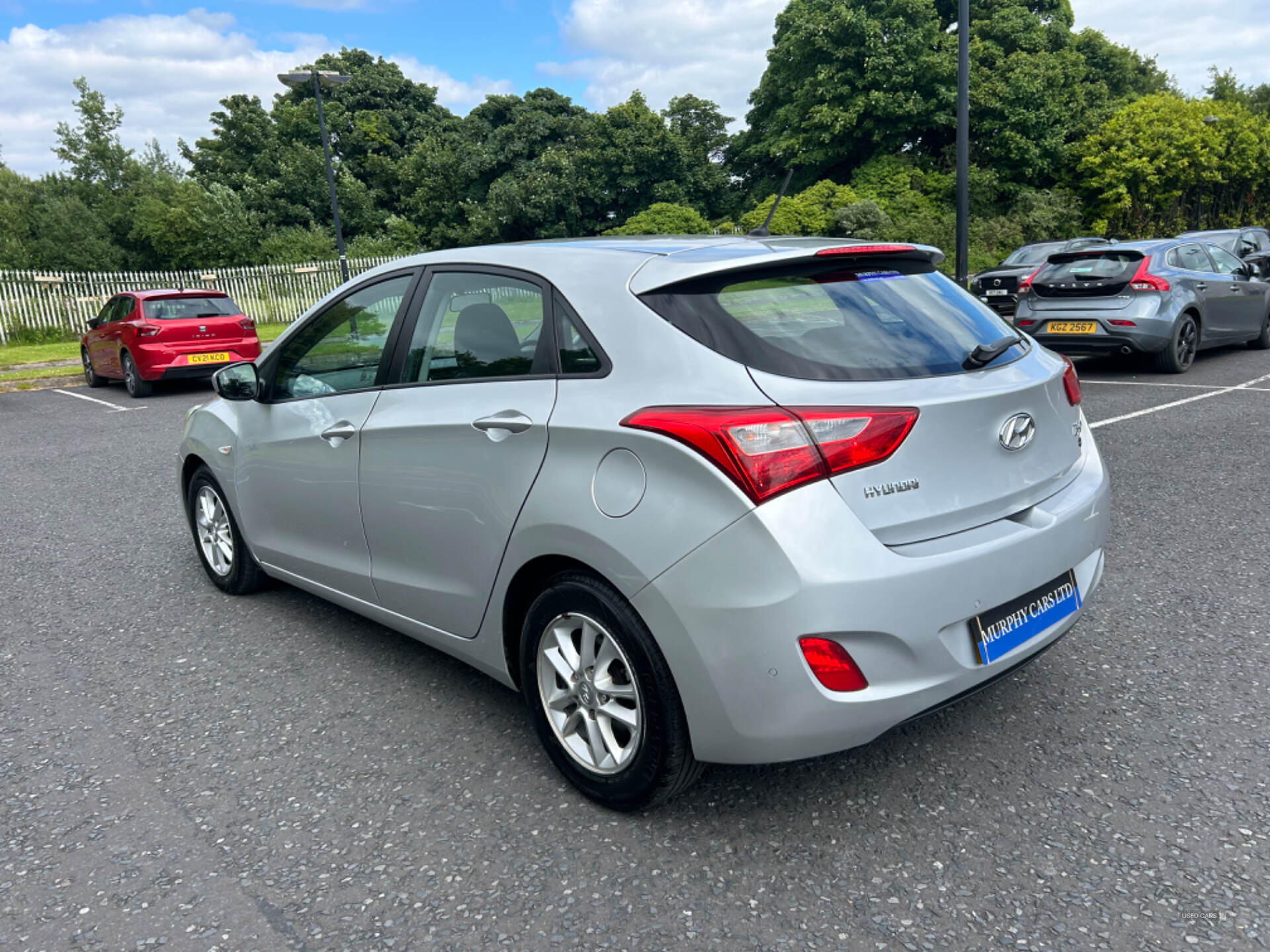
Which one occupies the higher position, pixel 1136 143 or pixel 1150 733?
pixel 1136 143

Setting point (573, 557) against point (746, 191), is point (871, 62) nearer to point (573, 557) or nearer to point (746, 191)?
point (746, 191)

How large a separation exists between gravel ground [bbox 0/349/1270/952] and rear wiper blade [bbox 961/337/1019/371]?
112 centimetres

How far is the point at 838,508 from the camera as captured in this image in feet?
7.34

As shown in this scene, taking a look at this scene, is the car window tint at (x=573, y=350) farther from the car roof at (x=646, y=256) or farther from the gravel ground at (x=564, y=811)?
the gravel ground at (x=564, y=811)

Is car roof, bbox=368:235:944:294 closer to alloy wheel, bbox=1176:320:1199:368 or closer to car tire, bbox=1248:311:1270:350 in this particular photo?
alloy wheel, bbox=1176:320:1199:368

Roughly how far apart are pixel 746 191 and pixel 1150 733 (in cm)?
4012

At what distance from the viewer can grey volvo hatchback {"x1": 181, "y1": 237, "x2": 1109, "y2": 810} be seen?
88.4 inches

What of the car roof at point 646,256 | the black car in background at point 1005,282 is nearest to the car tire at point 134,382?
the car roof at point 646,256

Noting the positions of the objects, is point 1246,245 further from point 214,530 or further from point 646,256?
point 214,530

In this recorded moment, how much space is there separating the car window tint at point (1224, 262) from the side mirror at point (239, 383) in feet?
38.1

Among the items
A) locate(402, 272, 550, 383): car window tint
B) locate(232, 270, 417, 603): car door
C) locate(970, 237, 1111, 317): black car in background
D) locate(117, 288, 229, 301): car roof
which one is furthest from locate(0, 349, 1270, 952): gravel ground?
locate(970, 237, 1111, 317): black car in background

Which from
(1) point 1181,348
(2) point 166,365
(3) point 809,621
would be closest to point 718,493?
(3) point 809,621

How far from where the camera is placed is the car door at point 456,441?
2.79 metres

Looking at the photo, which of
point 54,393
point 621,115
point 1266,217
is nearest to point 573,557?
point 54,393
